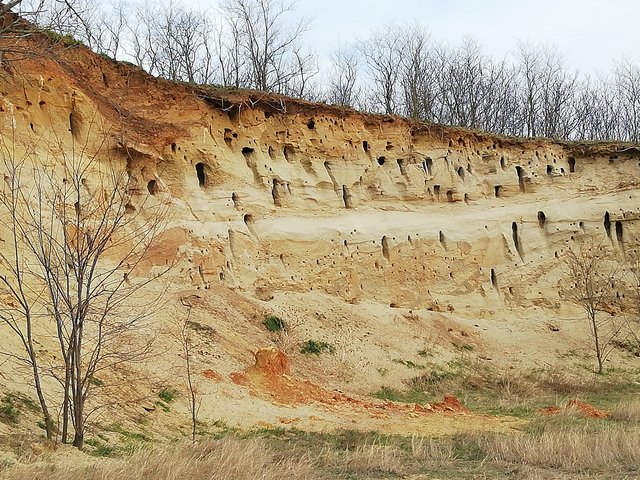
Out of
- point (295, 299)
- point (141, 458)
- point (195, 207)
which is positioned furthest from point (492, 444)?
point (195, 207)

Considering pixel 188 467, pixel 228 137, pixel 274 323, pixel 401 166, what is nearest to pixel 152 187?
pixel 228 137

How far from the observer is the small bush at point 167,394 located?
11.7 meters

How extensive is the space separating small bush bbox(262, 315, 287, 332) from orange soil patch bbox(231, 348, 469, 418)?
2.36 metres

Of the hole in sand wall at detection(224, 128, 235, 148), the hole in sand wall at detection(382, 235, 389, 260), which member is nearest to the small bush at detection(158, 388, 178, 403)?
the hole in sand wall at detection(224, 128, 235, 148)

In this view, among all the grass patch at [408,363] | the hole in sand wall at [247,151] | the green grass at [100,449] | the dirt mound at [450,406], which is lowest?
the dirt mound at [450,406]

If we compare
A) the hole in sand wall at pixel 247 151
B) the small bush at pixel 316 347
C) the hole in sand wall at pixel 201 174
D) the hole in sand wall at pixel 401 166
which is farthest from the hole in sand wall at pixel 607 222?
the hole in sand wall at pixel 201 174

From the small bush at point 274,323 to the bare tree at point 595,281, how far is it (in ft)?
39.8

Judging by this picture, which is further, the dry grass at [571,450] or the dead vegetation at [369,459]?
the dry grass at [571,450]

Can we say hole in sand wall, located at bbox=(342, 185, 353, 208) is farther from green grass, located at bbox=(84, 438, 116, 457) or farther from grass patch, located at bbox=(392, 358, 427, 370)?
green grass, located at bbox=(84, 438, 116, 457)

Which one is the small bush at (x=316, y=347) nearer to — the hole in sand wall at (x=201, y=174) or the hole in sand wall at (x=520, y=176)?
the hole in sand wall at (x=201, y=174)

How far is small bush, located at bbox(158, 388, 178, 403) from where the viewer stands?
38.4 feet

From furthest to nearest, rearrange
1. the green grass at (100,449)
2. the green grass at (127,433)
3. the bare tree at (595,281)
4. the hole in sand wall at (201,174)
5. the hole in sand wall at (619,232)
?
the hole in sand wall at (619,232)
the bare tree at (595,281)
the hole in sand wall at (201,174)
the green grass at (127,433)
the green grass at (100,449)

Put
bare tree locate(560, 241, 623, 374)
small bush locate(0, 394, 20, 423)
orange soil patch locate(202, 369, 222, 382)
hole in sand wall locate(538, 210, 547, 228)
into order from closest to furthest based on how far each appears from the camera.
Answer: small bush locate(0, 394, 20, 423) < orange soil patch locate(202, 369, 222, 382) < bare tree locate(560, 241, 623, 374) < hole in sand wall locate(538, 210, 547, 228)

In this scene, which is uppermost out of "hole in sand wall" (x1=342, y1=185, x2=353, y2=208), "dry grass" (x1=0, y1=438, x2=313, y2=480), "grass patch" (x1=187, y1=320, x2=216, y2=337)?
"hole in sand wall" (x1=342, y1=185, x2=353, y2=208)
